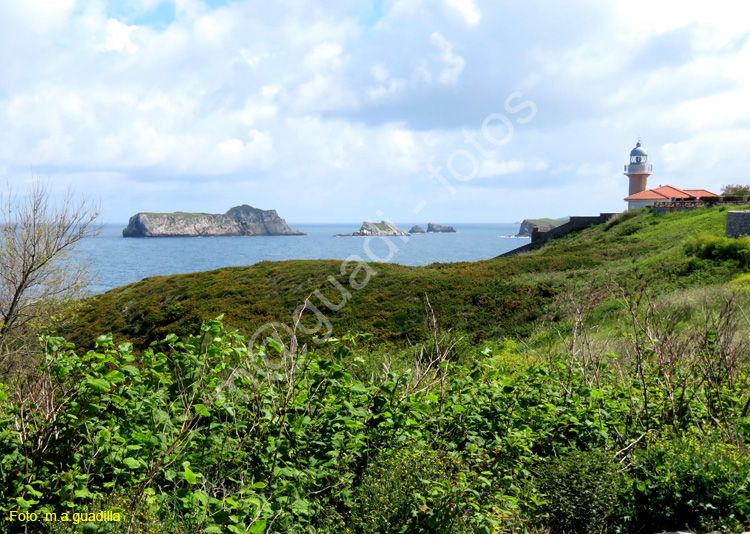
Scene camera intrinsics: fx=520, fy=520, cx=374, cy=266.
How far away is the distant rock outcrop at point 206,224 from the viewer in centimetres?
17888

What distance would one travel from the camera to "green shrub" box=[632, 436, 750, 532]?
3.23 metres

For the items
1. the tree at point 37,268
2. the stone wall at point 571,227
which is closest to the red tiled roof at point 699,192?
the stone wall at point 571,227

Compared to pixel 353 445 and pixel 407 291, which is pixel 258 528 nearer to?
pixel 353 445

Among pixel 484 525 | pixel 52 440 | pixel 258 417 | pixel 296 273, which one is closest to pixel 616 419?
pixel 484 525

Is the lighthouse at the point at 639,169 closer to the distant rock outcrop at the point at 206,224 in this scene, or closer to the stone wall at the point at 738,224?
the stone wall at the point at 738,224

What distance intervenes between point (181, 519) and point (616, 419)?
341cm

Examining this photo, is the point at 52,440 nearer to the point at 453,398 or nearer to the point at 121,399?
the point at 121,399

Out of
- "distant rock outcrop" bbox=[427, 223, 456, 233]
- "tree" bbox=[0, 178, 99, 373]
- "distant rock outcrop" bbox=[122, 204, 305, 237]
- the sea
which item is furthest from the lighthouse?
"distant rock outcrop" bbox=[122, 204, 305, 237]

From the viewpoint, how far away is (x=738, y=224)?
61.3ft

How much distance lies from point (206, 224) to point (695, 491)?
194m

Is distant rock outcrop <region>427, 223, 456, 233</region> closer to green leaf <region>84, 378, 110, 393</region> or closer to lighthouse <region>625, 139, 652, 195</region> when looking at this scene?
lighthouse <region>625, 139, 652, 195</region>

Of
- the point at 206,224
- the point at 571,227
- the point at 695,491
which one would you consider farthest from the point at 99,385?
the point at 206,224

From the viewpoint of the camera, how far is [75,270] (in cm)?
1581

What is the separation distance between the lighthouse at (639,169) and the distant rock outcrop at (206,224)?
A: 15326 centimetres
